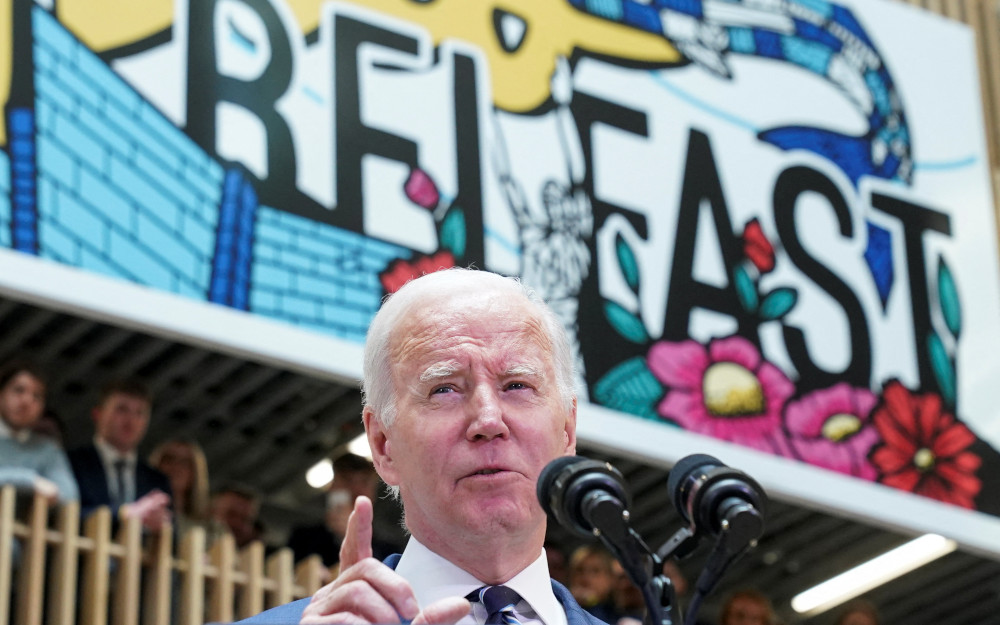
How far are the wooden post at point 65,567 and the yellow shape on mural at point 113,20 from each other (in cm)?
174

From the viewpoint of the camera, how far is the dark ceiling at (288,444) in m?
7.04

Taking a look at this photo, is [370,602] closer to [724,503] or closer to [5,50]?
[724,503]

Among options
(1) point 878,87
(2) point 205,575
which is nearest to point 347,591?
(2) point 205,575

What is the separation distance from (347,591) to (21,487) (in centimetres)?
375

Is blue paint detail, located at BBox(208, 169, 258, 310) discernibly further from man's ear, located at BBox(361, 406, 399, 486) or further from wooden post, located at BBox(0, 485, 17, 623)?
man's ear, located at BBox(361, 406, 399, 486)

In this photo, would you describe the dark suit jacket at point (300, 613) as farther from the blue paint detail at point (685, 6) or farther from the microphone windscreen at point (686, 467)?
the blue paint detail at point (685, 6)

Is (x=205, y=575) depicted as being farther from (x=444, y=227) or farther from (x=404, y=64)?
(x=404, y=64)

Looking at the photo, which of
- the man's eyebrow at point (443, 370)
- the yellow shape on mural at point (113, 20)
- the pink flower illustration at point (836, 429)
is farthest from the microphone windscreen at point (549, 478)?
the pink flower illustration at point (836, 429)

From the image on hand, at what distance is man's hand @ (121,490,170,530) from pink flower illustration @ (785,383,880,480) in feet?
9.63

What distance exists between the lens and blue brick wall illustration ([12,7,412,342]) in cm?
581

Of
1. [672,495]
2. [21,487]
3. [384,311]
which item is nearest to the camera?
[672,495]

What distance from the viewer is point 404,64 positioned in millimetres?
6898

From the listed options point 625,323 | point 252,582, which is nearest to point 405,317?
point 252,582

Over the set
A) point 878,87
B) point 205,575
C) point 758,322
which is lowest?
point 205,575
